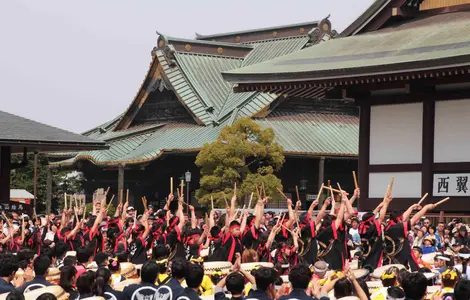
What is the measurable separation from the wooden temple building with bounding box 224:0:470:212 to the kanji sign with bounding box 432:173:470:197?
2 cm

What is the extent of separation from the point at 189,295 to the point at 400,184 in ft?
52.1

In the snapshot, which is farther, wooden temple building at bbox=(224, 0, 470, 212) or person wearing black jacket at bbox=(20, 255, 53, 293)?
wooden temple building at bbox=(224, 0, 470, 212)

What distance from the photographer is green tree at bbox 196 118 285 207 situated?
36.6m

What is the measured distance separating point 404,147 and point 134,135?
83.5 feet

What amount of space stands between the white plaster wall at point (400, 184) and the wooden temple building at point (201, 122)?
1641 centimetres

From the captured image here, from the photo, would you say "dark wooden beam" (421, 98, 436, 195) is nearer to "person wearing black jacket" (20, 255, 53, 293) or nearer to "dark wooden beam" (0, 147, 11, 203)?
"dark wooden beam" (0, 147, 11, 203)

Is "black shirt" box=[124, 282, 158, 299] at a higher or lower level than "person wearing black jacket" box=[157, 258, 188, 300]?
lower

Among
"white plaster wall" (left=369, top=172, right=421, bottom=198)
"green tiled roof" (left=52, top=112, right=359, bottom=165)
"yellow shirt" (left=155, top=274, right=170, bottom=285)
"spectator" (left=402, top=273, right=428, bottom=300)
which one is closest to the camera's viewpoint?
"spectator" (left=402, top=273, right=428, bottom=300)

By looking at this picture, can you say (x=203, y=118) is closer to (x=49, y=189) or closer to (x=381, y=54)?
(x=49, y=189)

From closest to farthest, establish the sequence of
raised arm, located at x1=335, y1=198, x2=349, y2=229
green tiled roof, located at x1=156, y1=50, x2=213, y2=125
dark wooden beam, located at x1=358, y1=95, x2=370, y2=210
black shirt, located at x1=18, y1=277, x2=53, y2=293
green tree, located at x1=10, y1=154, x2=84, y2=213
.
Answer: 1. black shirt, located at x1=18, y1=277, x2=53, y2=293
2. raised arm, located at x1=335, y1=198, x2=349, y2=229
3. dark wooden beam, located at x1=358, y1=95, x2=370, y2=210
4. green tiled roof, located at x1=156, y1=50, x2=213, y2=125
5. green tree, located at x1=10, y1=154, x2=84, y2=213

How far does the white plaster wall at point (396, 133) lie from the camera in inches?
937

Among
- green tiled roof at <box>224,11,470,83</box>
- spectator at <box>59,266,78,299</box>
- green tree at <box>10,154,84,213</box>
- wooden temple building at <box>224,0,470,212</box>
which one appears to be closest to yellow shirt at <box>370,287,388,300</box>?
spectator at <box>59,266,78,299</box>

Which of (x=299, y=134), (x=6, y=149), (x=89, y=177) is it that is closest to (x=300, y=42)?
(x=299, y=134)

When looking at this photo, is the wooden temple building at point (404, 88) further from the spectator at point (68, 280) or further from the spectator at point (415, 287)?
the spectator at point (415, 287)
